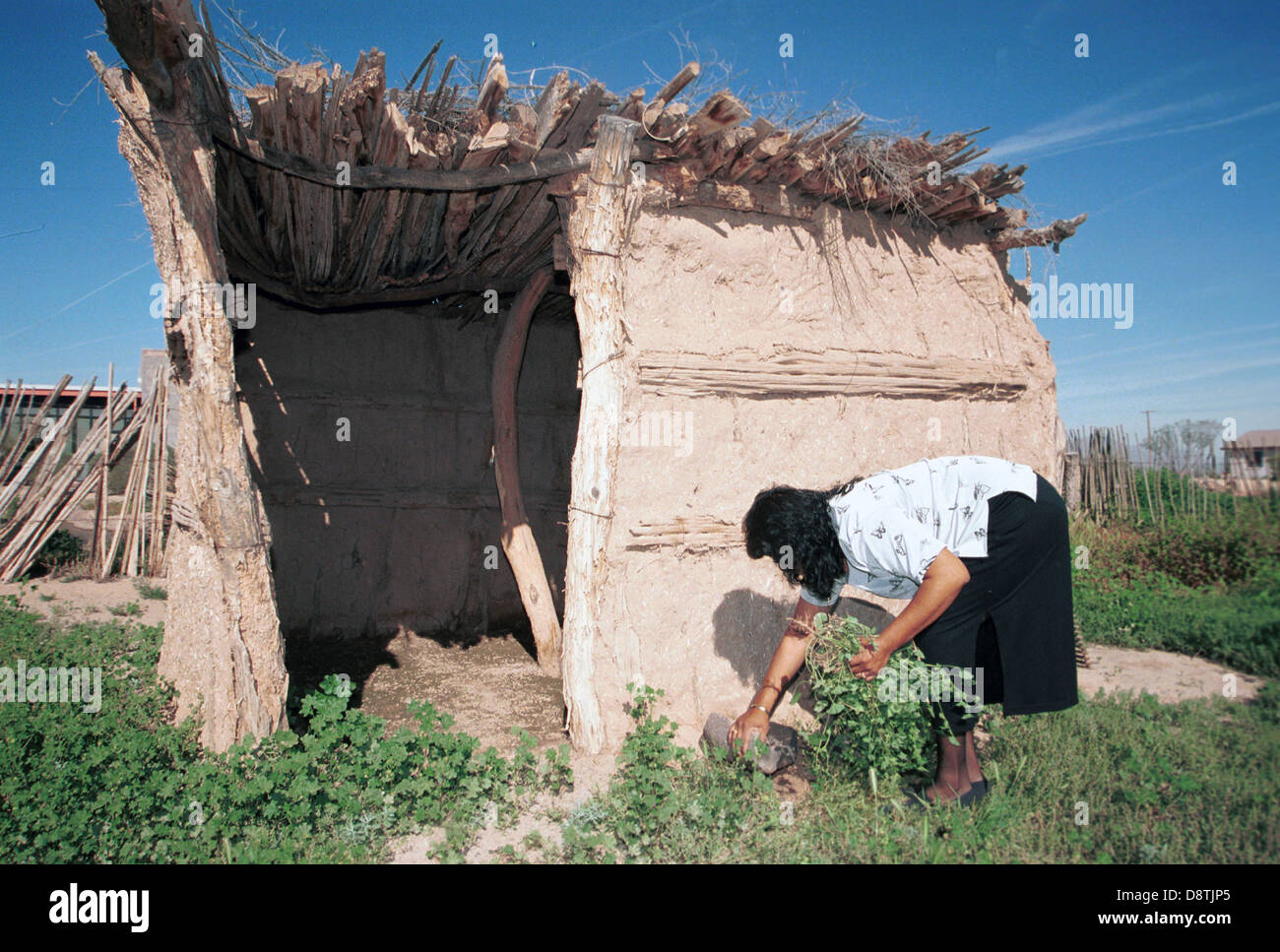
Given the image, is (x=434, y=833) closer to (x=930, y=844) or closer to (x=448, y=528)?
(x=930, y=844)

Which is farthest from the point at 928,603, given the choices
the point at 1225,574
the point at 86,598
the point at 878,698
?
the point at 86,598

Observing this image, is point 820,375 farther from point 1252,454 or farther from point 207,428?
point 207,428

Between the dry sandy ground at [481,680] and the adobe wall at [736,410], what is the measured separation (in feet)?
2.29

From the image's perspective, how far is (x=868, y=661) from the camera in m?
2.95

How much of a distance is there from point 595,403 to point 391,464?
340cm

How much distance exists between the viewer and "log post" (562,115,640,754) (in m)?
4.07

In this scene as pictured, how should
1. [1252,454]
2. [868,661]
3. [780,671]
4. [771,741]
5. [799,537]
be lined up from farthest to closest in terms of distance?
[771,741] → [780,671] → [799,537] → [868,661] → [1252,454]

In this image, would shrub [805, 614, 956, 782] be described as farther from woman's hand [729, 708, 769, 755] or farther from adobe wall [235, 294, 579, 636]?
adobe wall [235, 294, 579, 636]

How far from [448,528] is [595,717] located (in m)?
3.38

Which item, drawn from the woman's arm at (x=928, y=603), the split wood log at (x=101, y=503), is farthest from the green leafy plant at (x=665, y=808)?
the split wood log at (x=101, y=503)

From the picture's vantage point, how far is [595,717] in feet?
13.4
